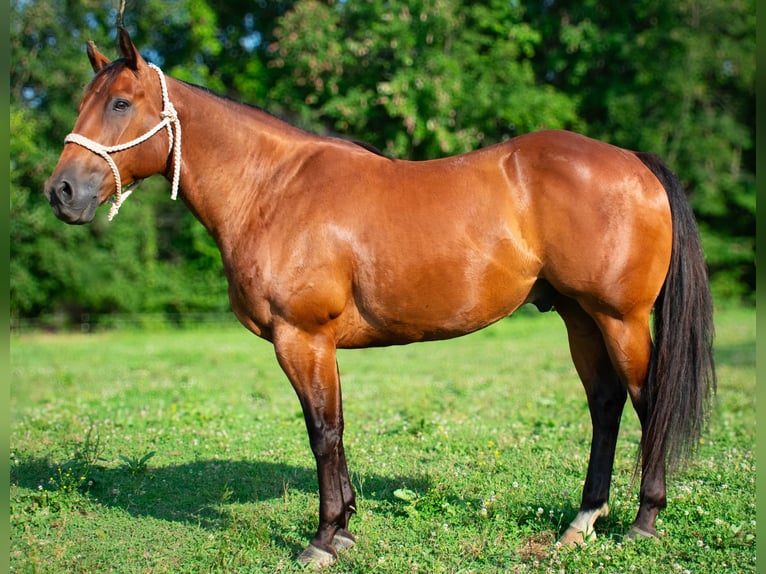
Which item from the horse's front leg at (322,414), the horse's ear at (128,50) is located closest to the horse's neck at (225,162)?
the horse's ear at (128,50)

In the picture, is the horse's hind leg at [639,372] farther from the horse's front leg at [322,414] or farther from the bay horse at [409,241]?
the horse's front leg at [322,414]

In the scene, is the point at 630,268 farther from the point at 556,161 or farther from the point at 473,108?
the point at 473,108

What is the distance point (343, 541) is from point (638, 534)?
5.61 ft

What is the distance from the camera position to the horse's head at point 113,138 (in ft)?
12.3

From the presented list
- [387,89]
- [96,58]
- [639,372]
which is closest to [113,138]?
[96,58]

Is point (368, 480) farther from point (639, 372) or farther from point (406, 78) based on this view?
point (406, 78)

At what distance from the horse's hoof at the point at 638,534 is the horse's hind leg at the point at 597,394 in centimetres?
Result: 25

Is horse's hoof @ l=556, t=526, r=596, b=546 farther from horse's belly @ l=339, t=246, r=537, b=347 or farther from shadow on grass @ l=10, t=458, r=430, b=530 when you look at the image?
horse's belly @ l=339, t=246, r=537, b=347

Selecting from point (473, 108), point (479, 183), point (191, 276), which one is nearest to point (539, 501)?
point (479, 183)

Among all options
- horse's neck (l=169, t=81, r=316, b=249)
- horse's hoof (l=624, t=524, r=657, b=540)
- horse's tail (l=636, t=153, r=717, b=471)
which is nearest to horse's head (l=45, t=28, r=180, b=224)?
horse's neck (l=169, t=81, r=316, b=249)

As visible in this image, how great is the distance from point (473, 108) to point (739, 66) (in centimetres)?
951

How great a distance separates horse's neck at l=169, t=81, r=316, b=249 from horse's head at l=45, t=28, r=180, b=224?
141mm

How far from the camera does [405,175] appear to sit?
159 inches

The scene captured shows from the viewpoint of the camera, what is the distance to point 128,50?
3.79 metres
